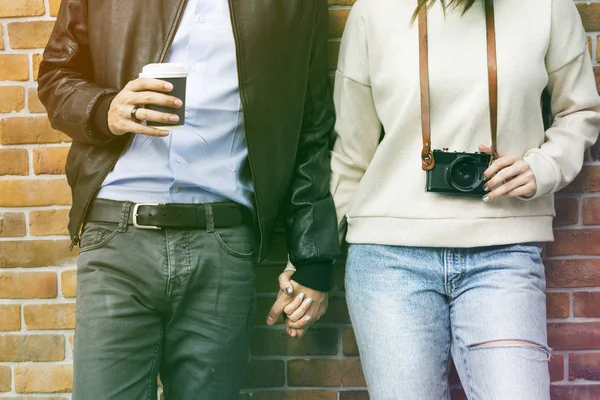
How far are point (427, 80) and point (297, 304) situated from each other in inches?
26.4

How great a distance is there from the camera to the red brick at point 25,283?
81.1 inches

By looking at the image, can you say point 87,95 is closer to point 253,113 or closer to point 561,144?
point 253,113

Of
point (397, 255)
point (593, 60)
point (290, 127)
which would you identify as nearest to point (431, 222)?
point (397, 255)

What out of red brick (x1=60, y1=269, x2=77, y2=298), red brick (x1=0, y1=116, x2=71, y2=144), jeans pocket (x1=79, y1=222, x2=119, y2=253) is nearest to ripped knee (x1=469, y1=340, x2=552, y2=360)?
jeans pocket (x1=79, y1=222, x2=119, y2=253)

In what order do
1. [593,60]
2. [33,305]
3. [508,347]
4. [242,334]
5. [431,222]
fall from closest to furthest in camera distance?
[508,347] < [431,222] < [242,334] < [593,60] < [33,305]

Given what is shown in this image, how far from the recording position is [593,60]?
1943mm

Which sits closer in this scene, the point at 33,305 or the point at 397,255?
the point at 397,255

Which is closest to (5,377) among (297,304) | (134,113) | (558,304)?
(297,304)

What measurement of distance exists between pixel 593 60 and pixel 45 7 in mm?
1657

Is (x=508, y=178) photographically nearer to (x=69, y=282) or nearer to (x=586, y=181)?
(x=586, y=181)

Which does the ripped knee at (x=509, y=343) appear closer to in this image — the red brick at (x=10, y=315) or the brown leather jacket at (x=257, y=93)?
the brown leather jacket at (x=257, y=93)

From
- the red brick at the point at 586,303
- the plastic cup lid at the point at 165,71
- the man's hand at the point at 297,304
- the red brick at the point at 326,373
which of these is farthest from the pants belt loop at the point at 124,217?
the red brick at the point at 586,303

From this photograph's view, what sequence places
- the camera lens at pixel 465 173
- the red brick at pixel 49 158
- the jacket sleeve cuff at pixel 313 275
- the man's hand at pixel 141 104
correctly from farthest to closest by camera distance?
the red brick at pixel 49 158
the jacket sleeve cuff at pixel 313 275
the camera lens at pixel 465 173
the man's hand at pixel 141 104

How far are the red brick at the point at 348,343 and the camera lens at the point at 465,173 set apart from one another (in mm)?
739
